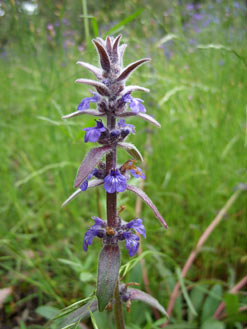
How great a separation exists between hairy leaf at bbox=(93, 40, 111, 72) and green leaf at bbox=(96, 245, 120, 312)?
0.66 meters

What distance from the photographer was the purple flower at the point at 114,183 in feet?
3.38

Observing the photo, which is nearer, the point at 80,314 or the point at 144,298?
the point at 80,314

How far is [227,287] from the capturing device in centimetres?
199

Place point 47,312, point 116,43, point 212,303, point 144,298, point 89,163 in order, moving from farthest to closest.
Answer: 1. point 212,303
2. point 47,312
3. point 144,298
4. point 116,43
5. point 89,163

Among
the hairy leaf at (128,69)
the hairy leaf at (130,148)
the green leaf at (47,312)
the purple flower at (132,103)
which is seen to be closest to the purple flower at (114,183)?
the hairy leaf at (130,148)

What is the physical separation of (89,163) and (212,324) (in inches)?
47.8

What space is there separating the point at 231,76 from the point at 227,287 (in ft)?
5.56

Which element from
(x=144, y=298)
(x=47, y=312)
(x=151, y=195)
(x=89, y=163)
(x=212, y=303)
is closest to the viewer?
(x=89, y=163)

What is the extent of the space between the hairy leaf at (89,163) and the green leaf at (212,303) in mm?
1196

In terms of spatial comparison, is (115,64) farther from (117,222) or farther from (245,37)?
(245,37)

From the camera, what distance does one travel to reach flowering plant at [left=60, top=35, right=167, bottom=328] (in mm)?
1020

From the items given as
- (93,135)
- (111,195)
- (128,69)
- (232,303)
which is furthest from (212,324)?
(128,69)

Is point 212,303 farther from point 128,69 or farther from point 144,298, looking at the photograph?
point 128,69

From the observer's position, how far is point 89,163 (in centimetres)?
99
